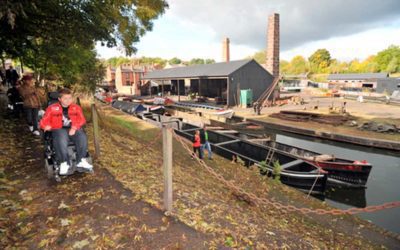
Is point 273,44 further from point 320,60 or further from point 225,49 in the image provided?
point 320,60

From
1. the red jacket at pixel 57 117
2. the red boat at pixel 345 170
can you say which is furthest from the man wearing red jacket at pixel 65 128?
the red boat at pixel 345 170

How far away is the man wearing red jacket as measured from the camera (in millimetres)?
4547

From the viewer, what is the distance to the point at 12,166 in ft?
17.8

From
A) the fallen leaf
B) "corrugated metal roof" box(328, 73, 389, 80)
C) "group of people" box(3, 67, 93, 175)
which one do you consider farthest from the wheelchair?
"corrugated metal roof" box(328, 73, 389, 80)

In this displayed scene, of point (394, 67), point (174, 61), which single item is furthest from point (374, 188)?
point (174, 61)

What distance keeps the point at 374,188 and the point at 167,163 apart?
1179cm

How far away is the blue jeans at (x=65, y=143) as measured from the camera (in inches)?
178

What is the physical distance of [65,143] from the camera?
15.0 ft

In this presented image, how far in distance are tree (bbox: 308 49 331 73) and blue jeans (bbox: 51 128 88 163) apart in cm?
13187

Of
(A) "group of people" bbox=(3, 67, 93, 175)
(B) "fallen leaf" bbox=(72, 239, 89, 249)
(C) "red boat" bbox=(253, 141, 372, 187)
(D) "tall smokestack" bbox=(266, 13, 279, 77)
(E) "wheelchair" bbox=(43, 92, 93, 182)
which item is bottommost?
(C) "red boat" bbox=(253, 141, 372, 187)

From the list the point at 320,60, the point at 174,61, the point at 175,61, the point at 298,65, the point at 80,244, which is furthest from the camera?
the point at 175,61

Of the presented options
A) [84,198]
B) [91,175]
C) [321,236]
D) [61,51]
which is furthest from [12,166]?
[321,236]

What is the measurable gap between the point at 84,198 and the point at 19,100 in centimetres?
794

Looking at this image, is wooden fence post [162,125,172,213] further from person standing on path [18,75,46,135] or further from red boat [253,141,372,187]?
red boat [253,141,372,187]
